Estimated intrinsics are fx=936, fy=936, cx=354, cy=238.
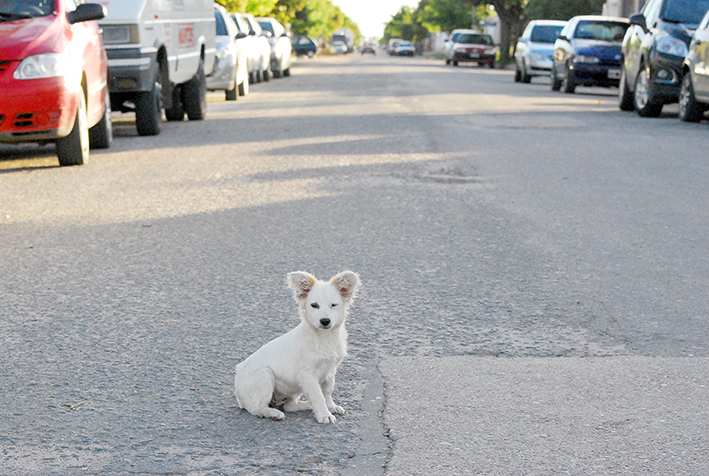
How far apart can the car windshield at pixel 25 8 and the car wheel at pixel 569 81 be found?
15245 millimetres

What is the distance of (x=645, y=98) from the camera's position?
1612cm

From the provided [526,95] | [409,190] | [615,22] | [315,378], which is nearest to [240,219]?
[409,190]

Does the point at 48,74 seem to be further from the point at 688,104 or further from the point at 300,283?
the point at 688,104

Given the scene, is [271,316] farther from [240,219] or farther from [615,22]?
[615,22]

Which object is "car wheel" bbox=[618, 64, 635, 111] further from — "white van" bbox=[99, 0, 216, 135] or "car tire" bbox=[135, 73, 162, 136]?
"car tire" bbox=[135, 73, 162, 136]

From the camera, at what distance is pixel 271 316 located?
15.6 feet

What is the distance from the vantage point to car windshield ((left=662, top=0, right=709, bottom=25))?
15.8 meters

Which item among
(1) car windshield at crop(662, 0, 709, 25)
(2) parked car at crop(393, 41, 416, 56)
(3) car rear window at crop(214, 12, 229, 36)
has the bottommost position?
(2) parked car at crop(393, 41, 416, 56)

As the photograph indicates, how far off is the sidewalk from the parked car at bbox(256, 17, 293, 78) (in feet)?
82.6

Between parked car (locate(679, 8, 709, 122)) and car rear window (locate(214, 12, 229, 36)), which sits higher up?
car rear window (locate(214, 12, 229, 36))

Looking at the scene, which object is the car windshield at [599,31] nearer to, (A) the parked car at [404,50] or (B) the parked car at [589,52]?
(B) the parked car at [589,52]

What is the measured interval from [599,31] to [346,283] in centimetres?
2088

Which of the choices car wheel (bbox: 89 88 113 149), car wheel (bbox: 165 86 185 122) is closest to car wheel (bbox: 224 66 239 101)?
car wheel (bbox: 165 86 185 122)

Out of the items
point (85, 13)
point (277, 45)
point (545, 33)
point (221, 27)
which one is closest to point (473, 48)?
point (545, 33)
